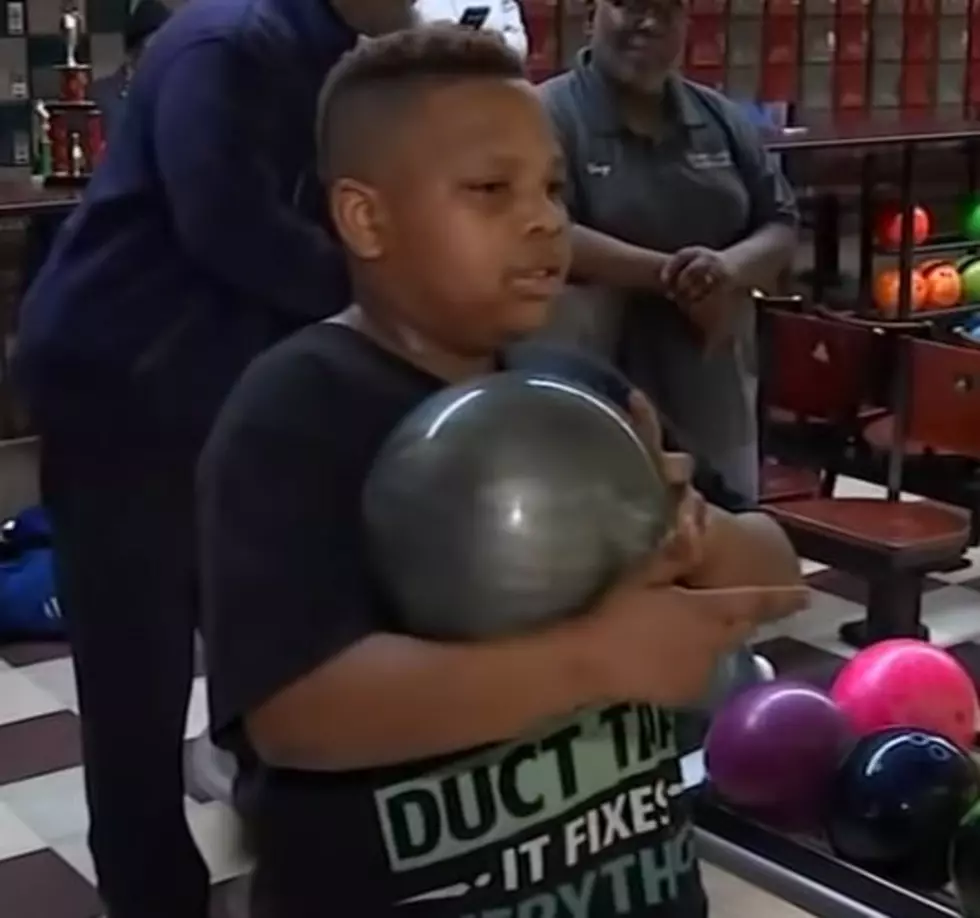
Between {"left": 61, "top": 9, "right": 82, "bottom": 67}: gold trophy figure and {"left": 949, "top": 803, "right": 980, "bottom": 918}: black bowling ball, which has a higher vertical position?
{"left": 61, "top": 9, "right": 82, "bottom": 67}: gold trophy figure

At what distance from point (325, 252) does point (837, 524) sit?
172cm

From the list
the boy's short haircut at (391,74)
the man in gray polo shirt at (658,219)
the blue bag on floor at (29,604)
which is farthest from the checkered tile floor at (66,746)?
the boy's short haircut at (391,74)

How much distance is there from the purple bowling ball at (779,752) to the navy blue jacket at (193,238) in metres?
0.85

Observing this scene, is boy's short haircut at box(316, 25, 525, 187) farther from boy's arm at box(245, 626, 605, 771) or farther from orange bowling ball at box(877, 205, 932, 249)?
orange bowling ball at box(877, 205, 932, 249)

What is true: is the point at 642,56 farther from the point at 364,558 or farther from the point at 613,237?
the point at 364,558

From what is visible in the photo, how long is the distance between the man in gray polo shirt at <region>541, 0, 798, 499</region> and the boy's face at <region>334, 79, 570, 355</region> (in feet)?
4.51

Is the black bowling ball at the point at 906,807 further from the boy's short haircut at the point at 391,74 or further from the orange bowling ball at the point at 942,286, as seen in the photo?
the orange bowling ball at the point at 942,286

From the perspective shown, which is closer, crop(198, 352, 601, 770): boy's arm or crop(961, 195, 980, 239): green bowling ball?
crop(198, 352, 601, 770): boy's arm

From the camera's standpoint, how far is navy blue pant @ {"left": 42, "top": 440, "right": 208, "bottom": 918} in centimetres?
183

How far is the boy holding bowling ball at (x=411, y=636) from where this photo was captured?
98 centimetres

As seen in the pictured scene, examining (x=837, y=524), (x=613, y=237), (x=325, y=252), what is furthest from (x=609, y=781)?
(x=837, y=524)

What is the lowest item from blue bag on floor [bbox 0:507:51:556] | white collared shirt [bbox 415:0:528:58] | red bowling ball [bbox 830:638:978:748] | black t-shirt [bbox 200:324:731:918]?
blue bag on floor [bbox 0:507:51:556]

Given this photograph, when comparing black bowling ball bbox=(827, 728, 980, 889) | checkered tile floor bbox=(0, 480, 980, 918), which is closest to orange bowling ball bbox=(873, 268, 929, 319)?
checkered tile floor bbox=(0, 480, 980, 918)

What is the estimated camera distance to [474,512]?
991mm
